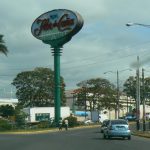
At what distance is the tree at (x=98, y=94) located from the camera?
13562cm

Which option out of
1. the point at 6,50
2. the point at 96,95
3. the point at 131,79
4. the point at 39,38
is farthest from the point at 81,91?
the point at 6,50

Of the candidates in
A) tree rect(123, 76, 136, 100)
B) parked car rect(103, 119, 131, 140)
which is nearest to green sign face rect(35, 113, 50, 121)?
tree rect(123, 76, 136, 100)

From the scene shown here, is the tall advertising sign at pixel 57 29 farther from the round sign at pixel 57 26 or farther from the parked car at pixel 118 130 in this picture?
the parked car at pixel 118 130

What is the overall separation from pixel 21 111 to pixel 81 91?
1251 inches

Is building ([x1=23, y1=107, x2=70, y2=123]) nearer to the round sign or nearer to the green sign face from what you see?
the green sign face

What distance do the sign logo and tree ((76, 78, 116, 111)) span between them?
4708 centimetres

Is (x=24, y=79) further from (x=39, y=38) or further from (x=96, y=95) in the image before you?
(x=39, y=38)

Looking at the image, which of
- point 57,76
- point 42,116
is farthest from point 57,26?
point 42,116

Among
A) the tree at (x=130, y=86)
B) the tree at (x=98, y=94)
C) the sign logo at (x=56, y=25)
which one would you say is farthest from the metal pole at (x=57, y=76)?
the tree at (x=130, y=86)

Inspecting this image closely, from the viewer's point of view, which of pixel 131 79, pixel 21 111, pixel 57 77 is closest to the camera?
pixel 57 77

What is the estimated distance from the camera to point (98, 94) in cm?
13612

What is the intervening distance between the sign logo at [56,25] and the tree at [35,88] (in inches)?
1793

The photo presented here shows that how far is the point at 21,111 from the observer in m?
109

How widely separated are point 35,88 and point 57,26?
5134 cm
